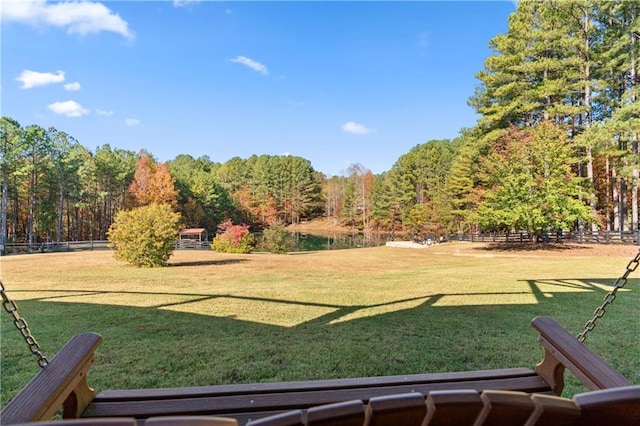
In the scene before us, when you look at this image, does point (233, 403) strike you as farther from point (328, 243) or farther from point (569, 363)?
point (328, 243)

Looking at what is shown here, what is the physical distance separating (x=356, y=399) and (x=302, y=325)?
3414mm

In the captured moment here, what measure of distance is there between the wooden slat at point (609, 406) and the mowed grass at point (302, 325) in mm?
2500

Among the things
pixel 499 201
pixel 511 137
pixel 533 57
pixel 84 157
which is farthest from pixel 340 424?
pixel 84 157

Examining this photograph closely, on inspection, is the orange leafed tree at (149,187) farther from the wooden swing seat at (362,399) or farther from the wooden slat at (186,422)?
the wooden slat at (186,422)

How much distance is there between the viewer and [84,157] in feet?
108

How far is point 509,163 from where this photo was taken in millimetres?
18688

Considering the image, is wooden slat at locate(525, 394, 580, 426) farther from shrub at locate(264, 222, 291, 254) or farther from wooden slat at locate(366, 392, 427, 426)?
shrub at locate(264, 222, 291, 254)

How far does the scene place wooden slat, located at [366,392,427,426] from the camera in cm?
72

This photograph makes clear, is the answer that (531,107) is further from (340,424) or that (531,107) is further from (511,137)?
(340,424)

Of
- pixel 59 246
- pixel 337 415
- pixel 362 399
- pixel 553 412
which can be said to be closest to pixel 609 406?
pixel 553 412

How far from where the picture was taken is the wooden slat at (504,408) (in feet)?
2.49

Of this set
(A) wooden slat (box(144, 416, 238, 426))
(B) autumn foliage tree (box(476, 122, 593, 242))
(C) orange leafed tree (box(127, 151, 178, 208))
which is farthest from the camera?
(C) orange leafed tree (box(127, 151, 178, 208))

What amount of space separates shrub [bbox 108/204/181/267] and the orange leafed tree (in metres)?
25.1

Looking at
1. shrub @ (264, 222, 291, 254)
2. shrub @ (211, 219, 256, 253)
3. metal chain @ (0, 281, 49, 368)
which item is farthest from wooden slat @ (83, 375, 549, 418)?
shrub @ (264, 222, 291, 254)
